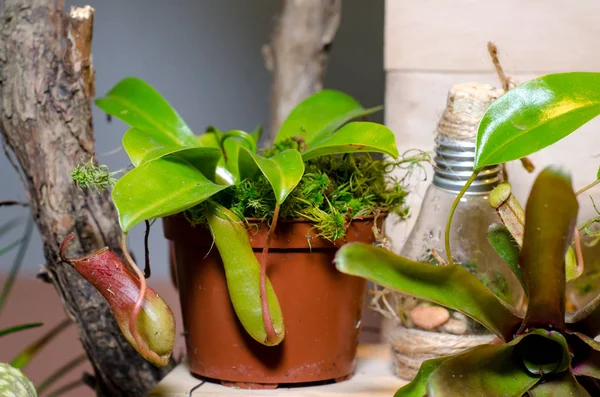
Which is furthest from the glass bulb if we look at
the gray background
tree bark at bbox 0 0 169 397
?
the gray background

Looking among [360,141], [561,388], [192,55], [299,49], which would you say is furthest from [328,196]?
[192,55]

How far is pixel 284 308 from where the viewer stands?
27.7 inches

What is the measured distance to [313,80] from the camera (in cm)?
129

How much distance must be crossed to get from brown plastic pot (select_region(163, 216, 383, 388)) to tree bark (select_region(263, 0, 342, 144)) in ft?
1.83

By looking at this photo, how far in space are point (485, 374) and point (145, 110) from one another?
0.48 metres

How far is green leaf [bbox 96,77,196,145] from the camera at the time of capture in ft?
2.51

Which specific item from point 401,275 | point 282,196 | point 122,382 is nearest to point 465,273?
point 401,275

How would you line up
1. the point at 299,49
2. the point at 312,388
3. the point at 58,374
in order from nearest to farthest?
the point at 312,388 → the point at 58,374 → the point at 299,49

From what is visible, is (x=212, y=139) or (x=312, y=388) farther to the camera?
(x=212, y=139)

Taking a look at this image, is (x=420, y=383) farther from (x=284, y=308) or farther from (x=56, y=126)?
(x=56, y=126)

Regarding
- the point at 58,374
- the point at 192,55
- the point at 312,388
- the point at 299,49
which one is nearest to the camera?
the point at 312,388

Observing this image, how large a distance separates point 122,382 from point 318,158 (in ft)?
1.45

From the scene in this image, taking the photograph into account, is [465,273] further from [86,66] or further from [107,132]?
[107,132]

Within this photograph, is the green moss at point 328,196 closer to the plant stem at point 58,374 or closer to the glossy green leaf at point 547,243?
the glossy green leaf at point 547,243
